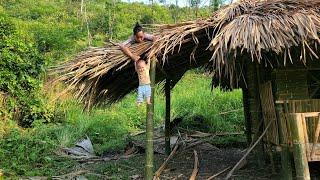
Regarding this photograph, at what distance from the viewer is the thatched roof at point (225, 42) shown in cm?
628

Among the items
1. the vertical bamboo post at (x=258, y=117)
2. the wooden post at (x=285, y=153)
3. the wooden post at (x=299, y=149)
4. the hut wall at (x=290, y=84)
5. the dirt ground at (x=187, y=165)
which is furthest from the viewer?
the vertical bamboo post at (x=258, y=117)

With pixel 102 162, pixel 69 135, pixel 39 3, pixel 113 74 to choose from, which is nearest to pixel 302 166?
pixel 113 74

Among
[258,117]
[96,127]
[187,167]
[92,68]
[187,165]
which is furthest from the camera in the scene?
[96,127]

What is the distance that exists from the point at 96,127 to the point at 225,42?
8474 millimetres

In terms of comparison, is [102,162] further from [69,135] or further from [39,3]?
[39,3]

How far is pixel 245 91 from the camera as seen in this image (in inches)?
Answer: 406

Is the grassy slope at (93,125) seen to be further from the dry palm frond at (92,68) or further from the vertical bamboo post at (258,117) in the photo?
the vertical bamboo post at (258,117)

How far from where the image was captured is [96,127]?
1402cm

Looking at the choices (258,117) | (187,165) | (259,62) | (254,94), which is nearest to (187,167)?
(187,165)

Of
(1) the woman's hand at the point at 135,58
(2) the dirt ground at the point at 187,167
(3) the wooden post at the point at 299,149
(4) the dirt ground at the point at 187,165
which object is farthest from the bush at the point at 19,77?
(3) the wooden post at the point at 299,149

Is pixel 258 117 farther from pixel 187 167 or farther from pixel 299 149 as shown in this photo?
pixel 299 149

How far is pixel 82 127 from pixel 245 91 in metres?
5.55

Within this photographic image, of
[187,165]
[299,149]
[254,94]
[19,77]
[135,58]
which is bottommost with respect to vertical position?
[187,165]

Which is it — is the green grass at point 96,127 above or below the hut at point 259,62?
below
